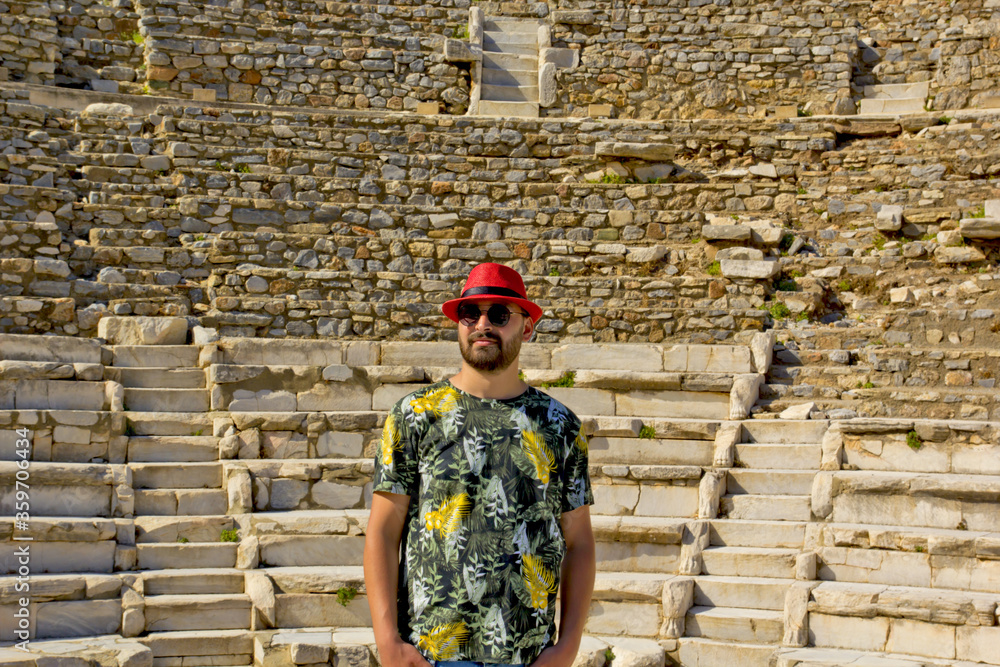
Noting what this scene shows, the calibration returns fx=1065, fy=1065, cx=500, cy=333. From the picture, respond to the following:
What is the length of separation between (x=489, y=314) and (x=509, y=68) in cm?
1090

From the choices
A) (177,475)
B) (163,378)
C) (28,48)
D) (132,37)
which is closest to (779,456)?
(177,475)

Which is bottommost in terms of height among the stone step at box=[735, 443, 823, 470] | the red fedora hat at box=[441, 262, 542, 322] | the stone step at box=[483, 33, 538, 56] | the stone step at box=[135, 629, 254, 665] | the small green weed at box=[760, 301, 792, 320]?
the stone step at box=[135, 629, 254, 665]

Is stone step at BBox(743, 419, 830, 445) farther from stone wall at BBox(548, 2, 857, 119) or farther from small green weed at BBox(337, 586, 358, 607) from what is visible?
stone wall at BBox(548, 2, 857, 119)

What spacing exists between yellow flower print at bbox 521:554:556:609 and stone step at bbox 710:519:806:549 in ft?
13.1

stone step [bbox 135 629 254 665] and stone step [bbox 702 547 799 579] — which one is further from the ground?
stone step [bbox 702 547 799 579]

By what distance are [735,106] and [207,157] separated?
661cm

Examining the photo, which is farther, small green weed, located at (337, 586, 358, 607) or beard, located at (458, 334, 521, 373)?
small green weed, located at (337, 586, 358, 607)

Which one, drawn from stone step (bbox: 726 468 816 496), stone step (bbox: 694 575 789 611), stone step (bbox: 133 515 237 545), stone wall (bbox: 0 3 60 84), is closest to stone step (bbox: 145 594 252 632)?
stone step (bbox: 133 515 237 545)

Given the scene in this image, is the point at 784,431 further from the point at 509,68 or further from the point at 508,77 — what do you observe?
the point at 509,68

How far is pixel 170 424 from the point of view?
24.3 feet

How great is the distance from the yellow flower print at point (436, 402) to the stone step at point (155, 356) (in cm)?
540

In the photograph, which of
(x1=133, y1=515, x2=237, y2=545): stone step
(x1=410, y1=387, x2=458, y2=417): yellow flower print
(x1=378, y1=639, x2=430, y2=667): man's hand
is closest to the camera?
(x1=378, y1=639, x2=430, y2=667): man's hand

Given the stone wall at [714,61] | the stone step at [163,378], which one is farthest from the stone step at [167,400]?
the stone wall at [714,61]

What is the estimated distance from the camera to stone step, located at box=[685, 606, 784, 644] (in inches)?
240
